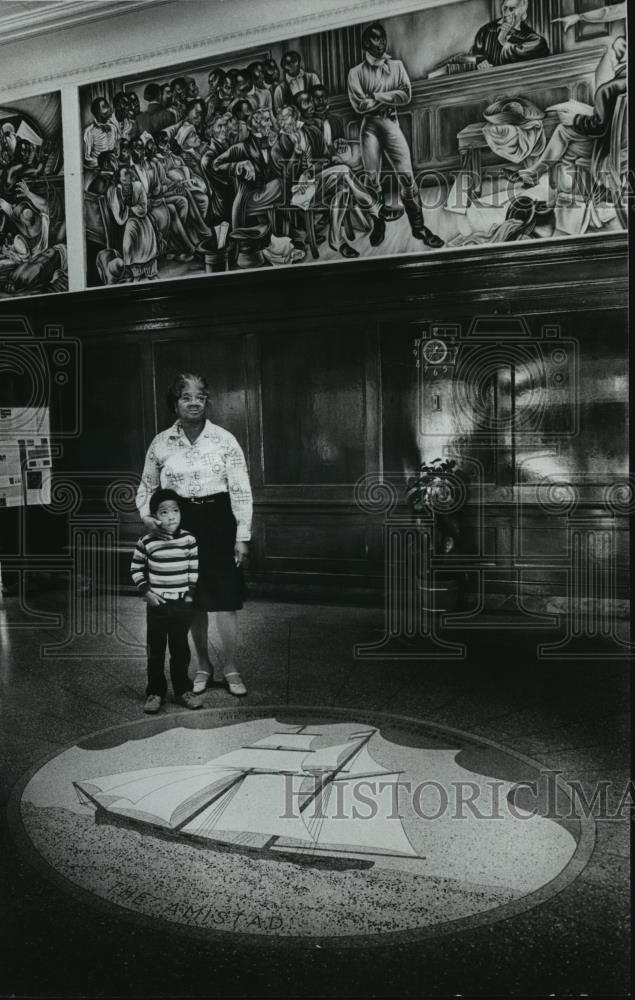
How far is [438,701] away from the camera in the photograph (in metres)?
4.11

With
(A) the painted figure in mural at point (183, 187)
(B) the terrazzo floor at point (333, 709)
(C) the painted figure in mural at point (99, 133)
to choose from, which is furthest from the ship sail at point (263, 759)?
(C) the painted figure in mural at point (99, 133)

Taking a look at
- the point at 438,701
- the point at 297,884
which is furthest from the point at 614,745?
the point at 297,884

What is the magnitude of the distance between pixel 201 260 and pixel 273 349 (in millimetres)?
1115

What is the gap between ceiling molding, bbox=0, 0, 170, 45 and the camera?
6066mm

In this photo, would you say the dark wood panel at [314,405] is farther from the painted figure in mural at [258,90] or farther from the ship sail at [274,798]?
the ship sail at [274,798]

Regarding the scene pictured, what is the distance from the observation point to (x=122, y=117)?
275 inches

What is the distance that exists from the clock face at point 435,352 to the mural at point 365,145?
0.82 meters

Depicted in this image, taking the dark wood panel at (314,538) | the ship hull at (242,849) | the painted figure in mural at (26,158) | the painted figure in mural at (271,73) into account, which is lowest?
the ship hull at (242,849)

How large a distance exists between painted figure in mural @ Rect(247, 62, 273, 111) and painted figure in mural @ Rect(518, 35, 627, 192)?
2.29 metres

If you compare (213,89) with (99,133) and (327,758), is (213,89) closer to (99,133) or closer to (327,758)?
(99,133)

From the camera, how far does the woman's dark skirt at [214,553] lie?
161 inches

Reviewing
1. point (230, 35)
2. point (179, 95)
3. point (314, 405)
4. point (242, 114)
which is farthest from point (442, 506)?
point (230, 35)

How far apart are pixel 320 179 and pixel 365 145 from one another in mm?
476

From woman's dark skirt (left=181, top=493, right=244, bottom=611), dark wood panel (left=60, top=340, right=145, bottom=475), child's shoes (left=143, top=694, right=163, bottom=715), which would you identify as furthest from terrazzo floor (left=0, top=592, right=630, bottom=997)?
dark wood panel (left=60, top=340, right=145, bottom=475)
